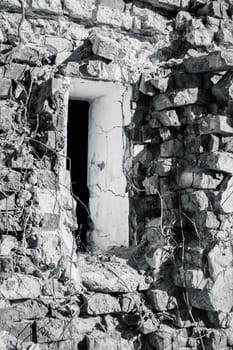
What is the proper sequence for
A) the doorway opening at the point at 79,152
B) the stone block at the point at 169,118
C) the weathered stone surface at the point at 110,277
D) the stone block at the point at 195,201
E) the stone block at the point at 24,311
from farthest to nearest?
the doorway opening at the point at 79,152
the stone block at the point at 169,118
the stone block at the point at 195,201
the weathered stone surface at the point at 110,277
the stone block at the point at 24,311

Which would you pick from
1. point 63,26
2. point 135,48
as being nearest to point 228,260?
point 135,48

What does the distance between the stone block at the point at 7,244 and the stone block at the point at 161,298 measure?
37.9 inches

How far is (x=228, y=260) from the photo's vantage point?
11.5ft

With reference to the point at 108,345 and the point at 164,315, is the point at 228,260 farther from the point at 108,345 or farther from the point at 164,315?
the point at 108,345

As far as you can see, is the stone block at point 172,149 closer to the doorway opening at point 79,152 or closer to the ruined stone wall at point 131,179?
the ruined stone wall at point 131,179

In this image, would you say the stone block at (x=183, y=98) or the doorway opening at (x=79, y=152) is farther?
the doorway opening at (x=79, y=152)

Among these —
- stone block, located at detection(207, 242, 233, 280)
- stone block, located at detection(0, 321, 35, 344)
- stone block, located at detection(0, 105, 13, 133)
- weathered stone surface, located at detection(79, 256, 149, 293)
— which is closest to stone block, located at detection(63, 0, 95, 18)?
stone block, located at detection(0, 105, 13, 133)

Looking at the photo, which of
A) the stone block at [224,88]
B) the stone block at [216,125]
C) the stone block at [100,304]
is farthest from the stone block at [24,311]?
the stone block at [224,88]

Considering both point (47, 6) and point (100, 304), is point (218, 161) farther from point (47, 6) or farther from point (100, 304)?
point (47, 6)

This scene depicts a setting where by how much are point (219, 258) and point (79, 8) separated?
1882mm

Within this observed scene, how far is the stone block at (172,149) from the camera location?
11.9 ft

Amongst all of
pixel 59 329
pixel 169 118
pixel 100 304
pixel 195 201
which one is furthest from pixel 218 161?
pixel 59 329

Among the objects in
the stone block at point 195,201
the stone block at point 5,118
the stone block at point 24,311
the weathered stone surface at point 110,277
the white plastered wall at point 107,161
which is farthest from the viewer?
the white plastered wall at point 107,161

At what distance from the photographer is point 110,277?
3.41 meters
